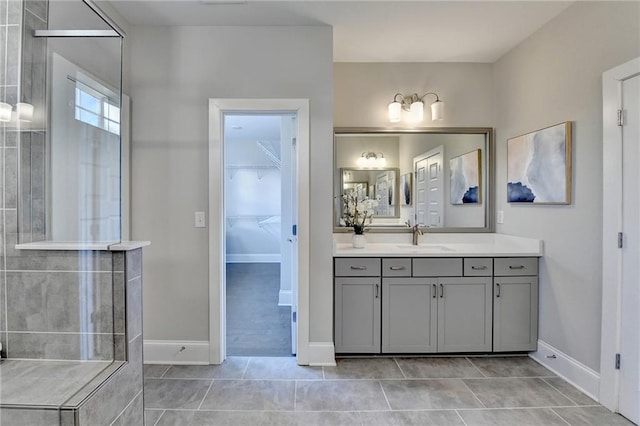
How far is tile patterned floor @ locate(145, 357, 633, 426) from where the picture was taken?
1.97 meters

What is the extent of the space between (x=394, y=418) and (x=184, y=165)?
228 cm

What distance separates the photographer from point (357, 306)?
270 centimetres

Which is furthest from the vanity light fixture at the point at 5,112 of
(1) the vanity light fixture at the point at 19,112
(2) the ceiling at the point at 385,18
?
(2) the ceiling at the point at 385,18

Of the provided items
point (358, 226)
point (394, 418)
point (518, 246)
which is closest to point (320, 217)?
point (358, 226)

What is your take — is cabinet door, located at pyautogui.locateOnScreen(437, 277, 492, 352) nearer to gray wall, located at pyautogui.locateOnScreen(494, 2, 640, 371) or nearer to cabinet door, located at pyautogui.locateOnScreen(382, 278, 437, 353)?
cabinet door, located at pyautogui.locateOnScreen(382, 278, 437, 353)

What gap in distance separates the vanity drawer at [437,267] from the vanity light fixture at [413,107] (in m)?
1.33

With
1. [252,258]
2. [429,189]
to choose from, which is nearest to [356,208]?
[429,189]

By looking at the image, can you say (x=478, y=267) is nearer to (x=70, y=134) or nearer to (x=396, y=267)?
(x=396, y=267)

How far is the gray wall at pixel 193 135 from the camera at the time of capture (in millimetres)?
2639

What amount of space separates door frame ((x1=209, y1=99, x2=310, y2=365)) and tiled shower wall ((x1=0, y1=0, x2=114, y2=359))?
3.21 feet

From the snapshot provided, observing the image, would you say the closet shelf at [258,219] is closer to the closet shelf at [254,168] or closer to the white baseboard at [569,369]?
the closet shelf at [254,168]

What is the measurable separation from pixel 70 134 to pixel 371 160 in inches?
92.4

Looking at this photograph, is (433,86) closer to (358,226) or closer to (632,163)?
(358,226)

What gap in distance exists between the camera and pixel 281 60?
2.64 meters
